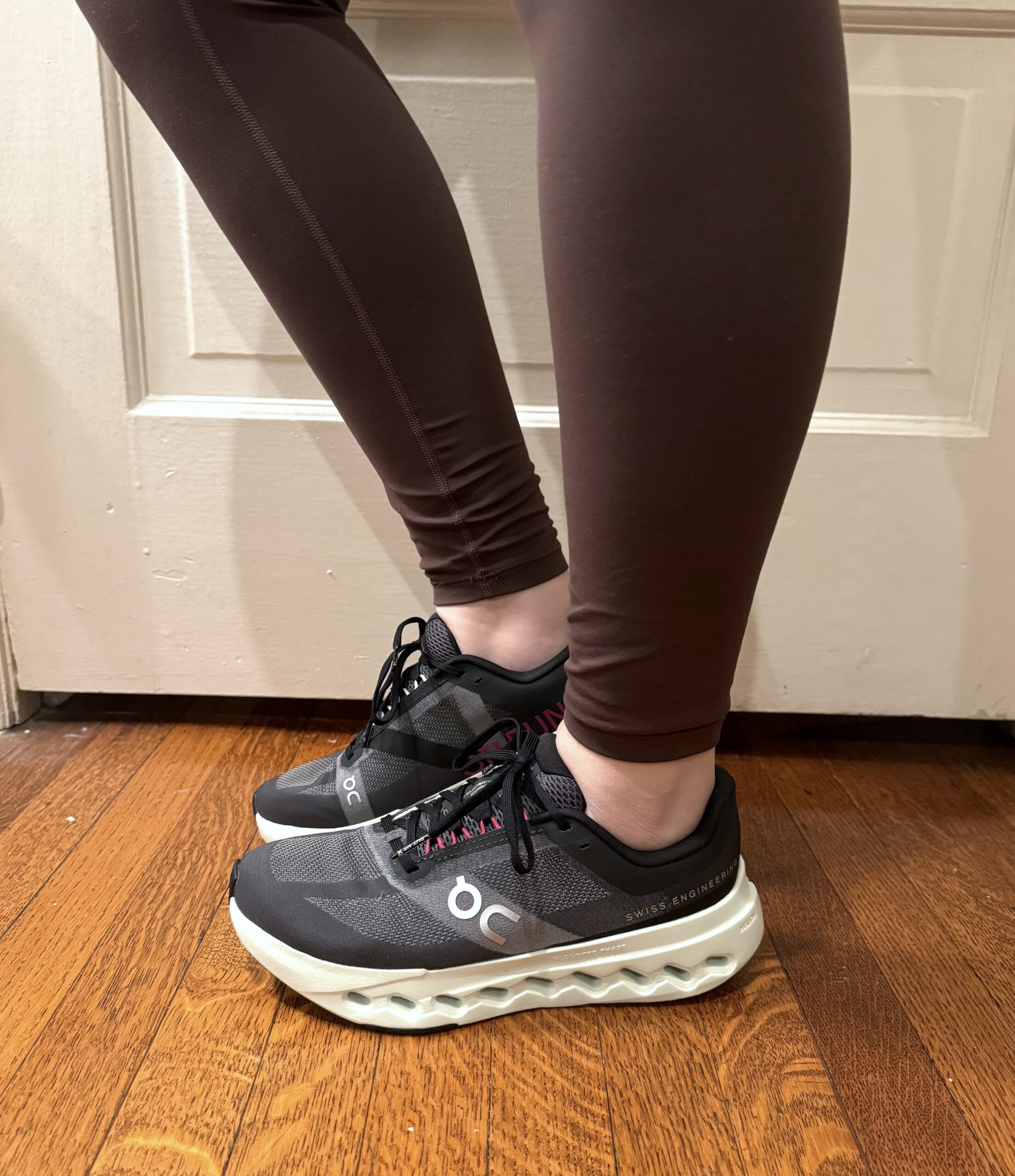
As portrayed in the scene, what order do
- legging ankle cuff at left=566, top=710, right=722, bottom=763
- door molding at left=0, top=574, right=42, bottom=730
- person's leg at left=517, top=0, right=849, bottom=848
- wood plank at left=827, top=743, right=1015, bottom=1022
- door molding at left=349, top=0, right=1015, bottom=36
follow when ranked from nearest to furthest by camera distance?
person's leg at left=517, top=0, right=849, bottom=848, legging ankle cuff at left=566, top=710, right=722, bottom=763, wood plank at left=827, top=743, right=1015, bottom=1022, door molding at left=349, top=0, right=1015, bottom=36, door molding at left=0, top=574, right=42, bottom=730

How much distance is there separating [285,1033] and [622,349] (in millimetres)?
422

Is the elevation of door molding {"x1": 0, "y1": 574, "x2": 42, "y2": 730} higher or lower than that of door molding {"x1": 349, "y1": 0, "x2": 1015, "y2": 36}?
lower

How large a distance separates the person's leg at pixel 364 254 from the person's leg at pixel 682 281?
184 millimetres

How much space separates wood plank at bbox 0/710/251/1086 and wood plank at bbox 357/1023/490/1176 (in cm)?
20

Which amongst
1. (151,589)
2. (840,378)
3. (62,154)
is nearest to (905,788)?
(840,378)

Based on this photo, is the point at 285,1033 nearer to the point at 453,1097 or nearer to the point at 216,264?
the point at 453,1097

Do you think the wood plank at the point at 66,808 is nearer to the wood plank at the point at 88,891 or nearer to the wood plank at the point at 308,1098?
the wood plank at the point at 88,891

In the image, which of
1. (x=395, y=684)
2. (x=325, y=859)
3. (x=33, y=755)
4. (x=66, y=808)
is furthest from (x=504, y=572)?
(x=33, y=755)

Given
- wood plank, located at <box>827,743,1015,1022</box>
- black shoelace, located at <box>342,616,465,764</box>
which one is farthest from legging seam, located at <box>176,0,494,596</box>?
wood plank, located at <box>827,743,1015,1022</box>

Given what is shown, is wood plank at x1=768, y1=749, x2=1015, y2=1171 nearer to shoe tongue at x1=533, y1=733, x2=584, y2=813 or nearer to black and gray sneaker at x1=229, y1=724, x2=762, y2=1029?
black and gray sneaker at x1=229, y1=724, x2=762, y2=1029

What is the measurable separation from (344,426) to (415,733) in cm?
36

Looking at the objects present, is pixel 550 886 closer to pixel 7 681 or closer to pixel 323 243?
pixel 323 243

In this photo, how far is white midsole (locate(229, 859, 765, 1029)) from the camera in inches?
19.8

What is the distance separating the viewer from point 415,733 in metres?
0.64
